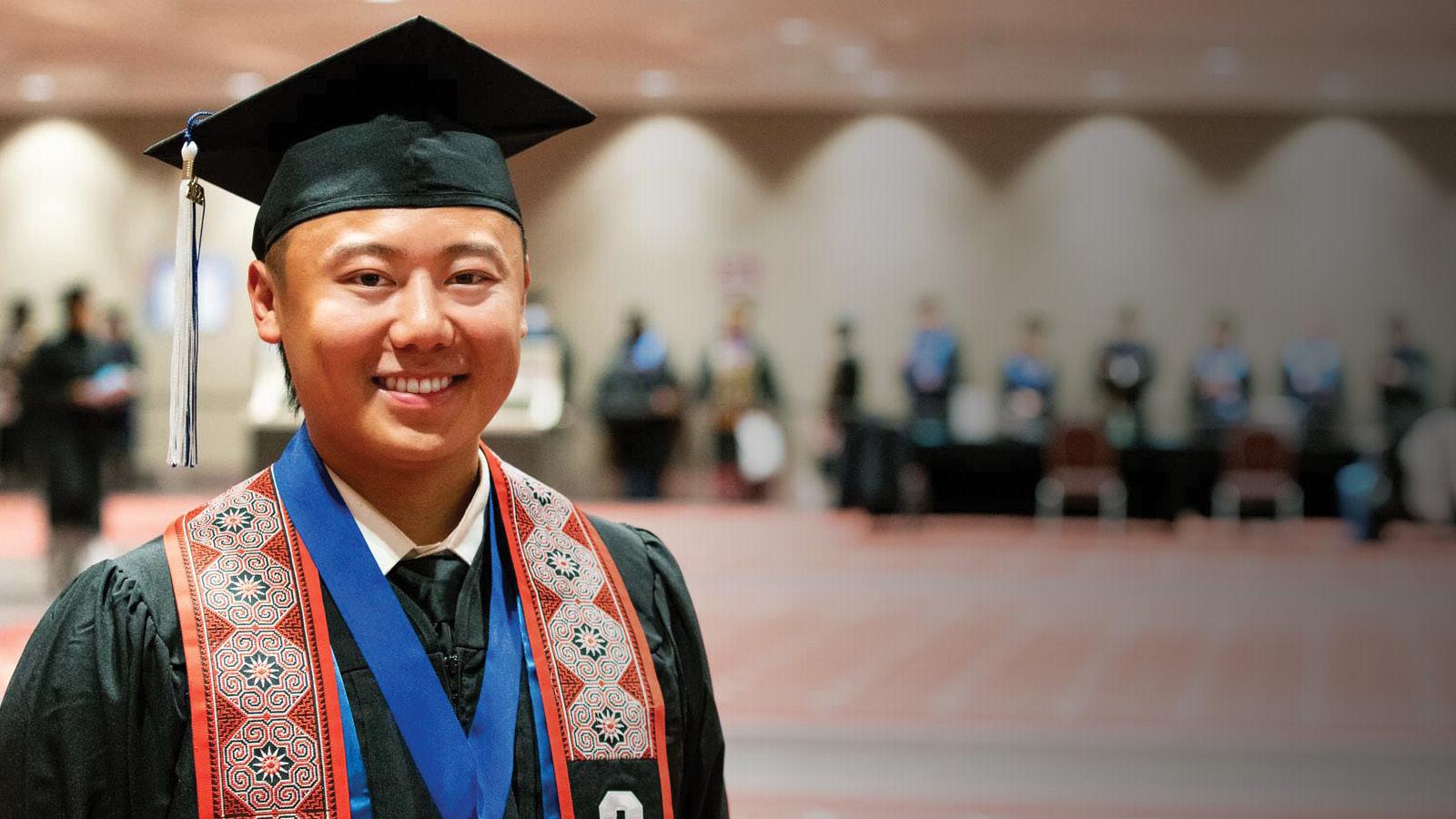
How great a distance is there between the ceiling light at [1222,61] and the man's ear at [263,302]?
13355 mm

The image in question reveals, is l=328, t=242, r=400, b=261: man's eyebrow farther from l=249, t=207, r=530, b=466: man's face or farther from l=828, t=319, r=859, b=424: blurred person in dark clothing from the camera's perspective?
l=828, t=319, r=859, b=424: blurred person in dark clothing

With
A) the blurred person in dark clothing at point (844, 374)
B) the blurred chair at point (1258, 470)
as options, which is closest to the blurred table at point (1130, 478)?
the blurred chair at point (1258, 470)

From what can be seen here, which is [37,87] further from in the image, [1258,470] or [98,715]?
[98,715]

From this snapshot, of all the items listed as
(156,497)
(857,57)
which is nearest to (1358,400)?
(857,57)

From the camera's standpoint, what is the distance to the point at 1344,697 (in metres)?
6.27

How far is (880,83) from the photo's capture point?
15.4 meters

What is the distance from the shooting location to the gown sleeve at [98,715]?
4.35ft

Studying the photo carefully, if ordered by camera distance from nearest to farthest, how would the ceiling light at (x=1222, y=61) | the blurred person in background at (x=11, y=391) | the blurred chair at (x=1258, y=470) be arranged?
the blurred chair at (x=1258, y=470) → the ceiling light at (x=1222, y=61) → the blurred person in background at (x=11, y=391)

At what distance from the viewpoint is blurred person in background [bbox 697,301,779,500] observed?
14500mm

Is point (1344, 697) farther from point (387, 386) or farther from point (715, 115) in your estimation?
point (715, 115)

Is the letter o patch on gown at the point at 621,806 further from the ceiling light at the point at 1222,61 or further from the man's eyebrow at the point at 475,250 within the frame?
the ceiling light at the point at 1222,61

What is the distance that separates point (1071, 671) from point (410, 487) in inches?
224

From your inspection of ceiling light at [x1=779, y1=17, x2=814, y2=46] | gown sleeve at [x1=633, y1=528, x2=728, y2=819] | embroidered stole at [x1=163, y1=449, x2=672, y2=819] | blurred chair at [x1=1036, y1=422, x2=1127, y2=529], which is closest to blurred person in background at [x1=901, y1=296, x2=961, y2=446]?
blurred chair at [x1=1036, y1=422, x2=1127, y2=529]

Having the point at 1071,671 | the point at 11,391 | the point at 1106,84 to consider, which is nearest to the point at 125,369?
the point at 11,391
